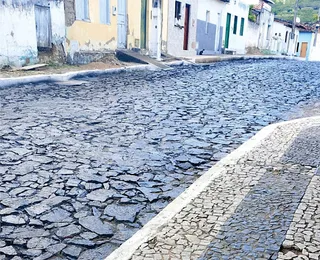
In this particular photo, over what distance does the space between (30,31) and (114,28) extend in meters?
4.18

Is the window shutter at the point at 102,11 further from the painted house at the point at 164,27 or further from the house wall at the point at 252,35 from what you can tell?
the house wall at the point at 252,35

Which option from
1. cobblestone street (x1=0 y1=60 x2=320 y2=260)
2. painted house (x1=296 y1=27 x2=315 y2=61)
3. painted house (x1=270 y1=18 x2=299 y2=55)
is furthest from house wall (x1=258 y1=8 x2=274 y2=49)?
cobblestone street (x1=0 y1=60 x2=320 y2=260)

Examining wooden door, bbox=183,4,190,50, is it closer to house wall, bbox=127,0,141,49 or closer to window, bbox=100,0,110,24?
house wall, bbox=127,0,141,49

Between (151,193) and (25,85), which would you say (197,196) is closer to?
(151,193)

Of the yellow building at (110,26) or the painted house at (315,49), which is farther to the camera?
the painted house at (315,49)

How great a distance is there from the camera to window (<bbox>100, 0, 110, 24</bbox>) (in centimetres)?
1288

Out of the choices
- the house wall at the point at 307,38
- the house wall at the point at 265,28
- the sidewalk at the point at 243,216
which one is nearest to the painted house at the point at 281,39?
the house wall at the point at 265,28

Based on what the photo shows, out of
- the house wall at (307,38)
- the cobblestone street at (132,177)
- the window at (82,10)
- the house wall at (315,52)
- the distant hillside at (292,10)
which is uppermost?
the distant hillside at (292,10)

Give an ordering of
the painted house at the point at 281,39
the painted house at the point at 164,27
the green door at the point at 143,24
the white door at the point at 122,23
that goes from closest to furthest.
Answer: the white door at the point at 122,23
the painted house at the point at 164,27
the green door at the point at 143,24
the painted house at the point at 281,39

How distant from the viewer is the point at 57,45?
443 inches

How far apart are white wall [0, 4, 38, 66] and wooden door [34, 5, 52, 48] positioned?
14.1 inches

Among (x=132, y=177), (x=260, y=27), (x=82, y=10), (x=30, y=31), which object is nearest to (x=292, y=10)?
(x=260, y=27)

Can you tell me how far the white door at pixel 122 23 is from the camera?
46.8 ft

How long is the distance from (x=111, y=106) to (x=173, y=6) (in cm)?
1258
